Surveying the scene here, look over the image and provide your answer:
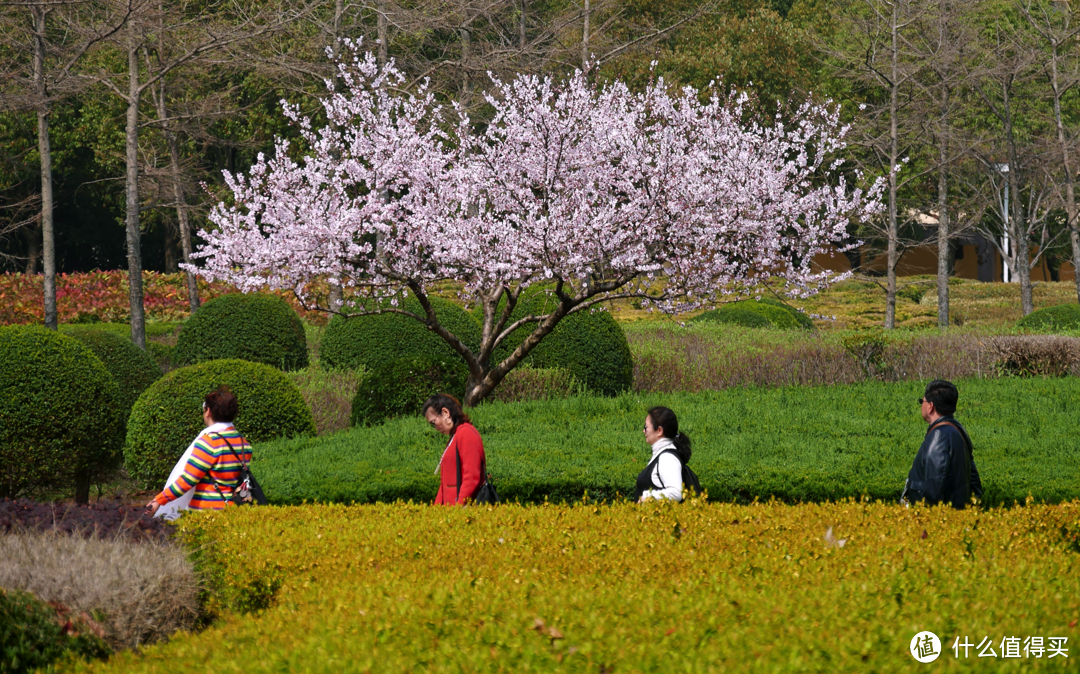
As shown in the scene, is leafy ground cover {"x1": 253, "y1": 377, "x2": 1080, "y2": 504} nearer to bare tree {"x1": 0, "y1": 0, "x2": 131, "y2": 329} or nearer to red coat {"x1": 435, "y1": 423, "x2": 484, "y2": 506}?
red coat {"x1": 435, "y1": 423, "x2": 484, "y2": 506}

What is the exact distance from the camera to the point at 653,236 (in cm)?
1101

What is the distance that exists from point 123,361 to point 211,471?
7.41 metres

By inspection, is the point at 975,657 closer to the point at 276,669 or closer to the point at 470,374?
the point at 276,669

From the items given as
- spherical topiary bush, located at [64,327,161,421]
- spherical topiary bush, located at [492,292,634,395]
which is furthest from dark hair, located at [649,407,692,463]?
spherical topiary bush, located at [64,327,161,421]

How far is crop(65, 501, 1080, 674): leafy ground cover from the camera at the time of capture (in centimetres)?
332

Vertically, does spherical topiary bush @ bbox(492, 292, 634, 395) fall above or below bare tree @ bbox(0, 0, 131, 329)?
below

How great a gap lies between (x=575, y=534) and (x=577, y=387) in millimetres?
8188

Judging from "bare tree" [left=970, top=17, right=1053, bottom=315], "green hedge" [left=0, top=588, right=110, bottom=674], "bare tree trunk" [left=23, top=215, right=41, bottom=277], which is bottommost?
"green hedge" [left=0, top=588, right=110, bottom=674]

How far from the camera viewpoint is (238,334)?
16.0 m

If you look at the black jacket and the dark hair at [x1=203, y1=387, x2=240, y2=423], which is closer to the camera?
the black jacket

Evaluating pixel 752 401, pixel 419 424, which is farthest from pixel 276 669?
pixel 752 401

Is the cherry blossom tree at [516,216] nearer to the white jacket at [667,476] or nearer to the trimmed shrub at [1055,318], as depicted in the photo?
the white jacket at [667,476]

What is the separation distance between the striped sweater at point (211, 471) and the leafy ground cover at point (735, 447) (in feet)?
5.74

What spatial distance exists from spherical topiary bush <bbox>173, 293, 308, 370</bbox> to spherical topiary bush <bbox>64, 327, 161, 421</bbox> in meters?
2.69
